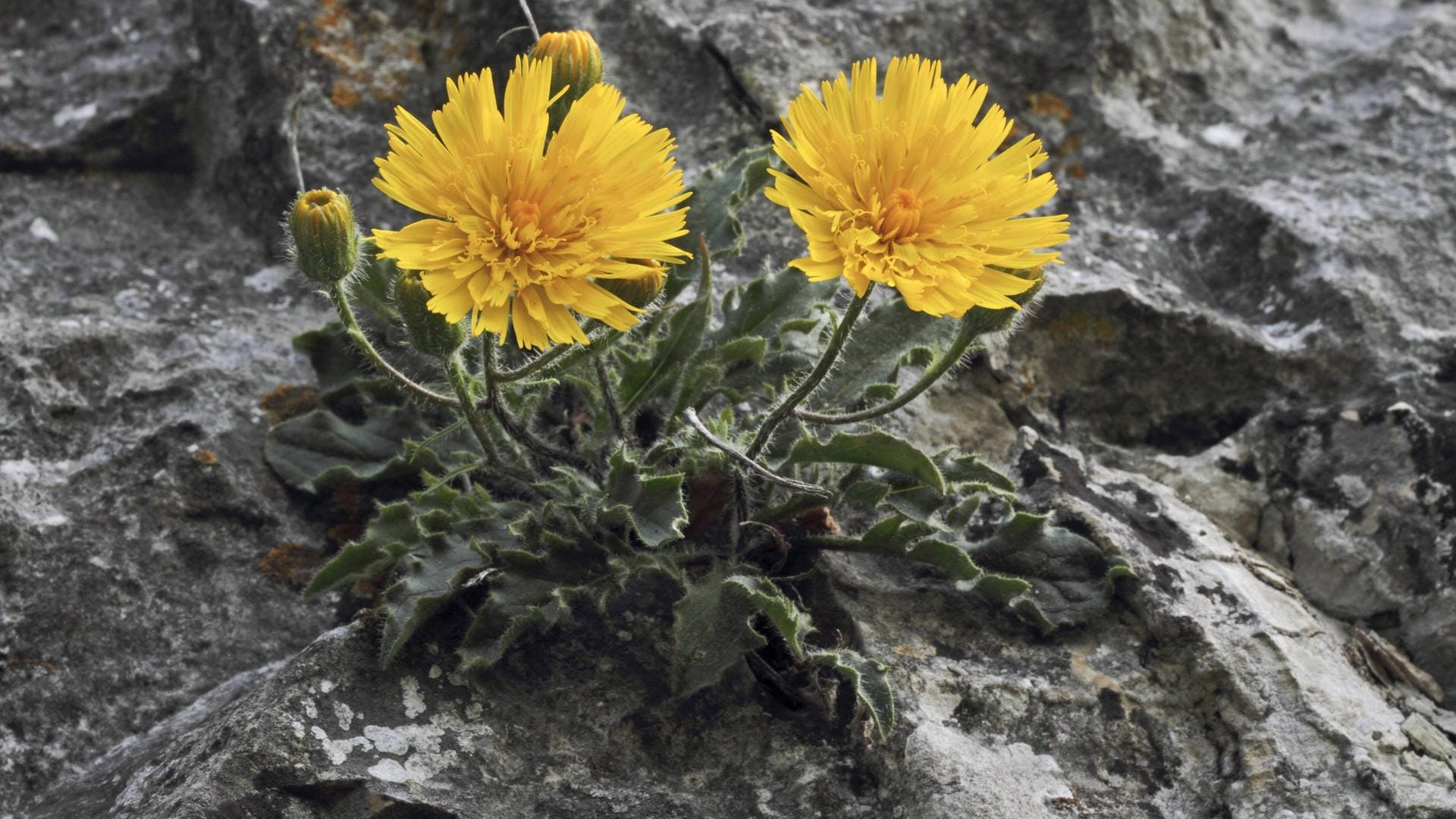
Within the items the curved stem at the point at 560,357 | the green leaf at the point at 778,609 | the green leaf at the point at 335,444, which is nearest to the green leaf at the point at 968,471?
the green leaf at the point at 778,609

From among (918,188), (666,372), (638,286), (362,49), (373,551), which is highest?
(918,188)

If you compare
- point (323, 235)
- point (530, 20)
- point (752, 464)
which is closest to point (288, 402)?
point (323, 235)

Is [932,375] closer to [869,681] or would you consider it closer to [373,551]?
[869,681]

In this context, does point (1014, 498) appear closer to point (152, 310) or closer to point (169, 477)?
point (169, 477)

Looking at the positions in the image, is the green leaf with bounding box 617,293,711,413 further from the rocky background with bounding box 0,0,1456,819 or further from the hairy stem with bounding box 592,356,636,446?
the rocky background with bounding box 0,0,1456,819

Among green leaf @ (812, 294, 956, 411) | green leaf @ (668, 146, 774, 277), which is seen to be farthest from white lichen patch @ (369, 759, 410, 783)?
green leaf @ (668, 146, 774, 277)

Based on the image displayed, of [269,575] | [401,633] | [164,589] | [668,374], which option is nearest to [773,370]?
[668,374]

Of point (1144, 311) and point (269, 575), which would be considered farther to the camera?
point (1144, 311)
